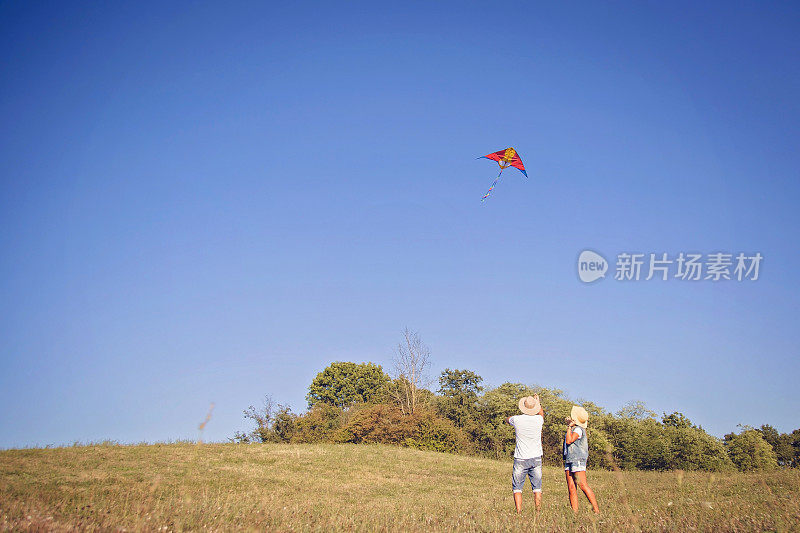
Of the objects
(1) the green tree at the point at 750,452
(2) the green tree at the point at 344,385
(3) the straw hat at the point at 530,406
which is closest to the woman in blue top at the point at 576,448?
(3) the straw hat at the point at 530,406

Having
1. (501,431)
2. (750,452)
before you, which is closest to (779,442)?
(750,452)

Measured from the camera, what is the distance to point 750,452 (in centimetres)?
4047

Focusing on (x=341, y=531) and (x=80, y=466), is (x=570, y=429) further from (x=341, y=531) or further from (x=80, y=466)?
(x=80, y=466)

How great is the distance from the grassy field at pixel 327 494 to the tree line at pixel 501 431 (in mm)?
8207

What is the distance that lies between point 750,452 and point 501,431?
2010 cm

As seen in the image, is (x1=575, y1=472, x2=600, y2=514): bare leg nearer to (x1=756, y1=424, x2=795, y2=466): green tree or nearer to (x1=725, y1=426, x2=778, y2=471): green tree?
(x1=725, y1=426, x2=778, y2=471): green tree

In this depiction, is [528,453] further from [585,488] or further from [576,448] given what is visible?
[585,488]

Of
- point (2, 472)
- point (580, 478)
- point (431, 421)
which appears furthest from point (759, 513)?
point (431, 421)

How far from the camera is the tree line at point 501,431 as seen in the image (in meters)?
39.7

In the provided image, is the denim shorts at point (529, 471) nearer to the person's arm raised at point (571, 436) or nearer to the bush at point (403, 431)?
the person's arm raised at point (571, 436)

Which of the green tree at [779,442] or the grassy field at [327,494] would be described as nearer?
the grassy field at [327,494]

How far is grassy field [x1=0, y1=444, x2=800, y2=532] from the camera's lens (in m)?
7.05

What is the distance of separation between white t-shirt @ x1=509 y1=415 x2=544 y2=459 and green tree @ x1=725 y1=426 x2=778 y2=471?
39332mm

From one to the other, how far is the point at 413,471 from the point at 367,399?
4345 cm
